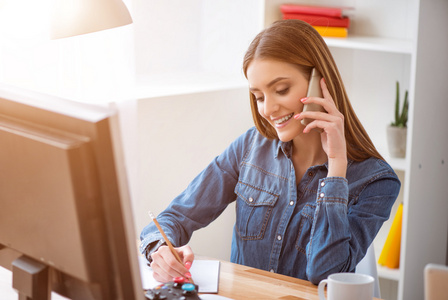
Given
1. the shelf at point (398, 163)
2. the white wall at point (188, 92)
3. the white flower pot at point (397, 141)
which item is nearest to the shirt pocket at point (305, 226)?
the white wall at point (188, 92)

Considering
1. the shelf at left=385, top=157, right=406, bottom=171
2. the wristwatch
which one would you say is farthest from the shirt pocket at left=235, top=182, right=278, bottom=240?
the shelf at left=385, top=157, right=406, bottom=171

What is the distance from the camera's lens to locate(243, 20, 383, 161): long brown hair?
1.65m

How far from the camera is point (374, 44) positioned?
8.65ft

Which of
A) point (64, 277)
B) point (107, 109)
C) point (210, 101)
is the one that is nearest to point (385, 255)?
point (210, 101)

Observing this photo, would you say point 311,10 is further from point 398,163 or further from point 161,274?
point 161,274

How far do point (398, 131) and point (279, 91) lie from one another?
4.01 ft

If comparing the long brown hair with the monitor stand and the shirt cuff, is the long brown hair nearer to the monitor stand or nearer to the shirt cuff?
the shirt cuff

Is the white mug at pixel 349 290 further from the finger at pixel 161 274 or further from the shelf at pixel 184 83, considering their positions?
the shelf at pixel 184 83

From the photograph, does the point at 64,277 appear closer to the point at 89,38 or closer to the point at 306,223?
the point at 306,223

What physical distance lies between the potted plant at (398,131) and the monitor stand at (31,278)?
2012mm

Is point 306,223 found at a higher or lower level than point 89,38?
lower

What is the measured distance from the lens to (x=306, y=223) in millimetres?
1692

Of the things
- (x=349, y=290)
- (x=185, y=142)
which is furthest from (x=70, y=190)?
(x=185, y=142)

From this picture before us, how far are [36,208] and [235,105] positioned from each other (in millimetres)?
2159
